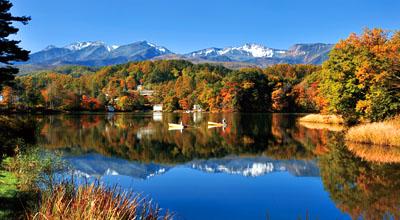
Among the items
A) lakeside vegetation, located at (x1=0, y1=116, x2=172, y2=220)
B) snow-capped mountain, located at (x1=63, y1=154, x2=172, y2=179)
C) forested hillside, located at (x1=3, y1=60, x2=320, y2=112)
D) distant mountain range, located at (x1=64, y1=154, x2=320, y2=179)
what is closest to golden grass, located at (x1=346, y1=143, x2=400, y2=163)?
distant mountain range, located at (x1=64, y1=154, x2=320, y2=179)

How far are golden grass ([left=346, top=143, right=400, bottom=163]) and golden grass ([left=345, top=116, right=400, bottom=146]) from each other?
37cm

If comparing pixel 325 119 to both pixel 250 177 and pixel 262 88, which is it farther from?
pixel 262 88

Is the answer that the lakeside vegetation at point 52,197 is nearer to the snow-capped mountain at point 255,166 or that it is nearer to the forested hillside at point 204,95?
the snow-capped mountain at point 255,166

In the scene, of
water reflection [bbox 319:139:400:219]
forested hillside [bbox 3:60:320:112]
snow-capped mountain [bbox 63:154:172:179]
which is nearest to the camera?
water reflection [bbox 319:139:400:219]

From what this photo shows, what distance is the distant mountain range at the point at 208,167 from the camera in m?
12.1

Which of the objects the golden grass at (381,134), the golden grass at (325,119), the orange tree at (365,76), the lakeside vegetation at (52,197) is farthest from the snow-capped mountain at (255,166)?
the golden grass at (325,119)

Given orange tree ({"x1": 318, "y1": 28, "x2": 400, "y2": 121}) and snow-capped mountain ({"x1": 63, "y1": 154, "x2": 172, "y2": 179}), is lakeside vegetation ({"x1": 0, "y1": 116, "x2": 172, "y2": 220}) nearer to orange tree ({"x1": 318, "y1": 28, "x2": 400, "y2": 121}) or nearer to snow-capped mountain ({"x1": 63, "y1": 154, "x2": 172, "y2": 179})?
snow-capped mountain ({"x1": 63, "y1": 154, "x2": 172, "y2": 179})

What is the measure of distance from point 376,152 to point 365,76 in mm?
9379

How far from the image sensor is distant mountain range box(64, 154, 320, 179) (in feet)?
39.9

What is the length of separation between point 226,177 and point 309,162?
16.4 feet

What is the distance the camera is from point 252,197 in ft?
29.9

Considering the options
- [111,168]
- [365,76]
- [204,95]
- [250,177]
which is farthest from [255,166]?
[204,95]

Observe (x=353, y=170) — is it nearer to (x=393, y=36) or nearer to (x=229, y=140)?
(x=229, y=140)

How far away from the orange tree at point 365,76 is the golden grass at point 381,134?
2.21 m
